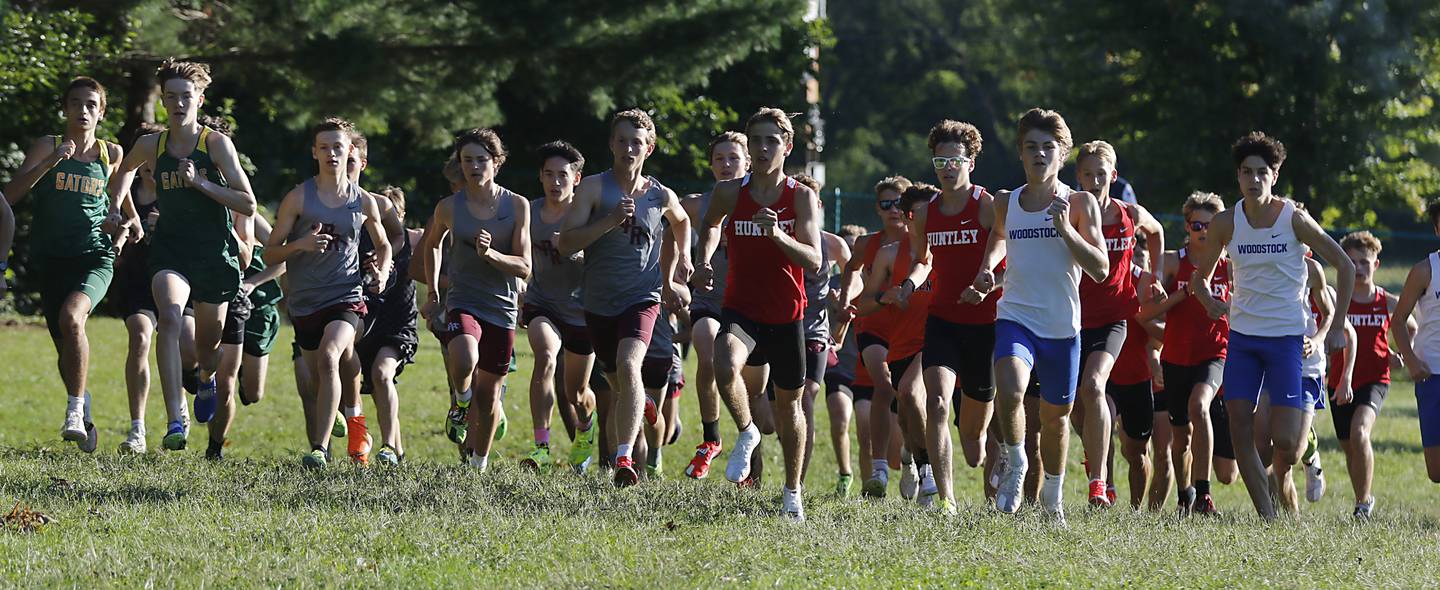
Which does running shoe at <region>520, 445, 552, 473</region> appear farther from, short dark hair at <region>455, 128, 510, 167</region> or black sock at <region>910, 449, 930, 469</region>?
black sock at <region>910, 449, 930, 469</region>

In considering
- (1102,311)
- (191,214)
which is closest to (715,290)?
(1102,311)

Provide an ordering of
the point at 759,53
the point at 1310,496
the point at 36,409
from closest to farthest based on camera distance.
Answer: the point at 1310,496 → the point at 36,409 → the point at 759,53

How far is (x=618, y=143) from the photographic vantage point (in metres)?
9.52

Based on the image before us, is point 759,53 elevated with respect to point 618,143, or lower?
elevated

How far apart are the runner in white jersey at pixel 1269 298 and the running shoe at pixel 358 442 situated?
5.23 meters

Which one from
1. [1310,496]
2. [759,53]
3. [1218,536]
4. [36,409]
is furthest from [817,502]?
[759,53]

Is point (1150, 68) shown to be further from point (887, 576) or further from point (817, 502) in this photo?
point (887, 576)

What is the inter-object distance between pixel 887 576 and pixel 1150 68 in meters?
28.6

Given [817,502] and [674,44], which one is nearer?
[817,502]

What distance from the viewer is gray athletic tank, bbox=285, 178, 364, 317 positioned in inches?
396

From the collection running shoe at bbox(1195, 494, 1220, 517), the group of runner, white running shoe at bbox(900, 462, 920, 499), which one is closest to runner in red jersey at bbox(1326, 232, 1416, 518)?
the group of runner

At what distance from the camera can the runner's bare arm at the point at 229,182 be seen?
31.8 ft

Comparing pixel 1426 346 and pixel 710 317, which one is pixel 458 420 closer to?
pixel 710 317

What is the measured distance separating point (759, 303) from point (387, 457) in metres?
2.96
